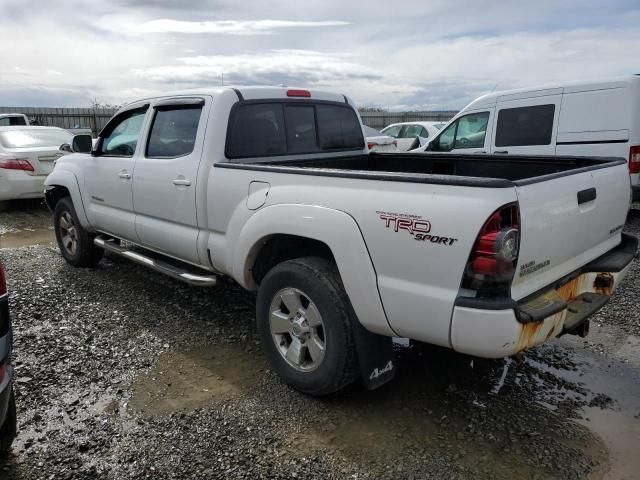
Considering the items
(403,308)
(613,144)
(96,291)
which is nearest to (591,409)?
(403,308)

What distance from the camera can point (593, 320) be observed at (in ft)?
14.9

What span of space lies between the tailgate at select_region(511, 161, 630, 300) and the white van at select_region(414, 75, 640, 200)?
472 cm

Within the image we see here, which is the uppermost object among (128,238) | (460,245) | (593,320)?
(460,245)

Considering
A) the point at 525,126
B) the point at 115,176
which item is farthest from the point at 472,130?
the point at 115,176

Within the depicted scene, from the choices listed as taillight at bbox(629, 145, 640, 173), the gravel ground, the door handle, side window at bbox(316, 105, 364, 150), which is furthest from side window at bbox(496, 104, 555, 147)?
the door handle

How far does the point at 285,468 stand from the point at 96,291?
3386mm

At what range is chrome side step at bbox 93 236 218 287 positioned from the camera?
13.0ft

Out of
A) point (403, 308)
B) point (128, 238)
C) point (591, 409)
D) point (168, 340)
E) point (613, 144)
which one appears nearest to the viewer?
point (403, 308)

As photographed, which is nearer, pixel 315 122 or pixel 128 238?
pixel 315 122

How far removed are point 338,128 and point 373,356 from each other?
2478 millimetres

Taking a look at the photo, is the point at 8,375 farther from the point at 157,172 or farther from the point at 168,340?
the point at 157,172

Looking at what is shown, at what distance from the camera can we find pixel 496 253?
7.72ft

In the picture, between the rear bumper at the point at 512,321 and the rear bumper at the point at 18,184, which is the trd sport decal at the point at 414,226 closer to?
the rear bumper at the point at 512,321

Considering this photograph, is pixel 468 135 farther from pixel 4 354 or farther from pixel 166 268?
pixel 4 354
